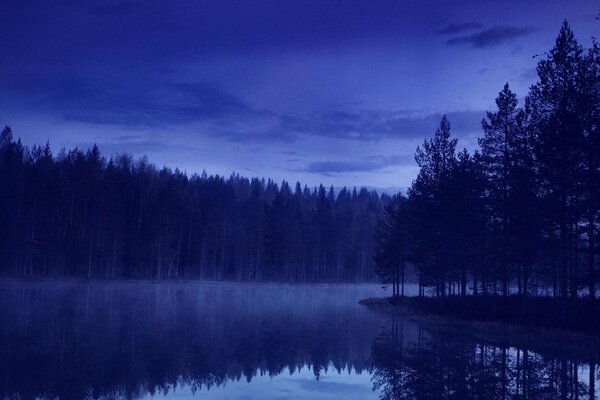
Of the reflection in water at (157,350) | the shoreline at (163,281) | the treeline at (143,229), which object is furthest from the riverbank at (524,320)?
the treeline at (143,229)

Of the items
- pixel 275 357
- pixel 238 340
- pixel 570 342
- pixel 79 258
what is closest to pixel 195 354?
pixel 275 357

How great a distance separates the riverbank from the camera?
26.2 meters

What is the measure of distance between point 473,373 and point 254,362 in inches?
325

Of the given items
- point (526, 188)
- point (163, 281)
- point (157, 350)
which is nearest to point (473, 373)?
point (157, 350)

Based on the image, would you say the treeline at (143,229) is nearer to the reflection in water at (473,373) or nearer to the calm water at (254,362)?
the calm water at (254,362)

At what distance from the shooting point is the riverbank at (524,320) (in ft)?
86.1

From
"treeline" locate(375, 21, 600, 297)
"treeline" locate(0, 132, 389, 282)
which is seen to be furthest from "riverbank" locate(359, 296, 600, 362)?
"treeline" locate(0, 132, 389, 282)

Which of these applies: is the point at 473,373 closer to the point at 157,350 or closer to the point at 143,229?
the point at 157,350

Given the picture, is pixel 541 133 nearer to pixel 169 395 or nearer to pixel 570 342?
pixel 570 342

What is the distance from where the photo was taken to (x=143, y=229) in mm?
86938

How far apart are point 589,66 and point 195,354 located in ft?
85.4

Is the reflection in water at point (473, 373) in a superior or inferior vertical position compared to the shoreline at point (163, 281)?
superior

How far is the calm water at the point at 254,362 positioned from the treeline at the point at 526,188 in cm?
828

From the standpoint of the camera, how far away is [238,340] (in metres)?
27.2
